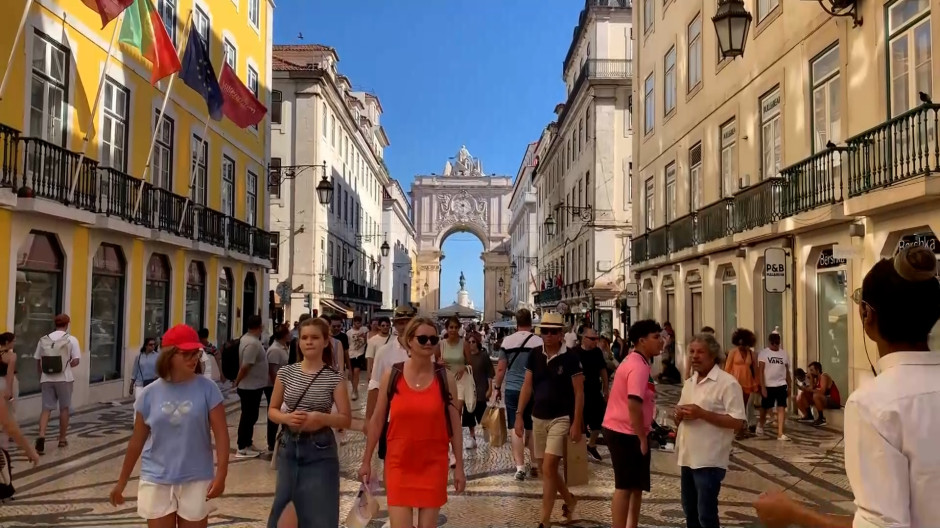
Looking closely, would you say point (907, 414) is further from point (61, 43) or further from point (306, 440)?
point (61, 43)

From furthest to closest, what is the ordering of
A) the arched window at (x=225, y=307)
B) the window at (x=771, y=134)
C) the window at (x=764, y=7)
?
the arched window at (x=225, y=307) → the window at (x=764, y=7) → the window at (x=771, y=134)

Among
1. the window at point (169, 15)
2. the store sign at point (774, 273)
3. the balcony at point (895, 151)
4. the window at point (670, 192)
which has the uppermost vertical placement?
the window at point (169, 15)

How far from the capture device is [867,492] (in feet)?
6.21

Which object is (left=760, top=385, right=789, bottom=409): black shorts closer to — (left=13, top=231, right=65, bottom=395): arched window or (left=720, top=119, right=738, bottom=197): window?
(left=720, top=119, right=738, bottom=197): window

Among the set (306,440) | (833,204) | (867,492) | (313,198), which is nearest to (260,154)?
(313,198)

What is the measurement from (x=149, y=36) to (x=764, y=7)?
12203 millimetres

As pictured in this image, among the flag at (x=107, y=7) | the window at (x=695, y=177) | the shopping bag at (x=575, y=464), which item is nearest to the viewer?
the shopping bag at (x=575, y=464)

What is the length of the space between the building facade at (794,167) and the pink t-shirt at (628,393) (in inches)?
97.1

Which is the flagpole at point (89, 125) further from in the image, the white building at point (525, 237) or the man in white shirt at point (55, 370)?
the white building at point (525, 237)

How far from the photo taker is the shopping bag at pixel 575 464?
6.55 meters

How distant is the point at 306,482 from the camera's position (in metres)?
4.53

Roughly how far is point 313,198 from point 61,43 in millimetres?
21939

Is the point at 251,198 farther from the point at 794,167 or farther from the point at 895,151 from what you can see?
the point at 895,151

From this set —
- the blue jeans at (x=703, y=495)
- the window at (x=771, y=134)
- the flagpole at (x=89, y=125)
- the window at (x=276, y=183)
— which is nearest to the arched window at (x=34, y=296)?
the flagpole at (x=89, y=125)
